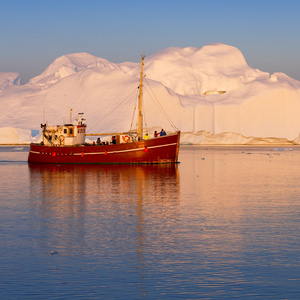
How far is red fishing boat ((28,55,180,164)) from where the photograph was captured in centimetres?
5884

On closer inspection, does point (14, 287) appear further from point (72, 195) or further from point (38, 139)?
point (38, 139)

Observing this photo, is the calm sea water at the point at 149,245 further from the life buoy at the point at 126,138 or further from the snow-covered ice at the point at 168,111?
the snow-covered ice at the point at 168,111

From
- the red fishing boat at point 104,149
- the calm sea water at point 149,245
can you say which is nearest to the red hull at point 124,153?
the red fishing boat at point 104,149

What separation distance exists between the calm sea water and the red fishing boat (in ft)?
92.7

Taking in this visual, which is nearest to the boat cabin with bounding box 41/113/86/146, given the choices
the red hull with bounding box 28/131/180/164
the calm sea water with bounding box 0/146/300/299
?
the red hull with bounding box 28/131/180/164

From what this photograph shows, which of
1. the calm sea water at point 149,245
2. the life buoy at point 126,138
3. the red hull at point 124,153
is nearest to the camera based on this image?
the calm sea water at point 149,245

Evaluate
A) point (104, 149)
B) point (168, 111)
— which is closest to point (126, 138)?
point (104, 149)

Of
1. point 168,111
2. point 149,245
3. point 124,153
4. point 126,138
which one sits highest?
point 168,111

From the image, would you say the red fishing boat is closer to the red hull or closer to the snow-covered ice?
the red hull

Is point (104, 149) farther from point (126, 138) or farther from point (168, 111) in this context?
point (168, 111)

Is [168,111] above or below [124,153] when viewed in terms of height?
above

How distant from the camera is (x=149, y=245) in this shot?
16.3 m

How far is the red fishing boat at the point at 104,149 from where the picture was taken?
58.8 meters

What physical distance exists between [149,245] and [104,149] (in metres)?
43.6
